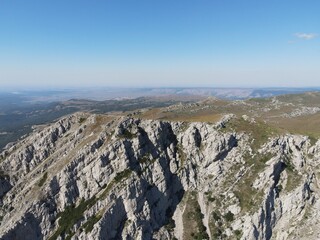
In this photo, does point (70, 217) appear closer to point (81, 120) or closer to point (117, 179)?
point (117, 179)

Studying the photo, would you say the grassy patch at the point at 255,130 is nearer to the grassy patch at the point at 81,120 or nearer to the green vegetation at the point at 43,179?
the grassy patch at the point at 81,120

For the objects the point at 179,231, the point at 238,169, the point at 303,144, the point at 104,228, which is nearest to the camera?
the point at 104,228

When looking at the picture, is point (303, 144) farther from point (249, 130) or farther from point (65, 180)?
point (65, 180)

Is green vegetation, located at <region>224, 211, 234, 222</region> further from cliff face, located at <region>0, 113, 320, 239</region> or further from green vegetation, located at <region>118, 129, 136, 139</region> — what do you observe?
green vegetation, located at <region>118, 129, 136, 139</region>

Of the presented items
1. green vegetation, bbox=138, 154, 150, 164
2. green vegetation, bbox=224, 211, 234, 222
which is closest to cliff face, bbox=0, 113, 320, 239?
green vegetation, bbox=138, 154, 150, 164

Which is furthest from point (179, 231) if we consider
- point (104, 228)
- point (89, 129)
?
point (89, 129)
